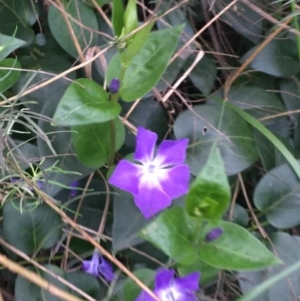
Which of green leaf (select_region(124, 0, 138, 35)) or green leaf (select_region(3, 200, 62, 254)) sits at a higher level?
green leaf (select_region(124, 0, 138, 35))

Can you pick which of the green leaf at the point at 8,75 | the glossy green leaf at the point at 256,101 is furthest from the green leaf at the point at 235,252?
the green leaf at the point at 8,75

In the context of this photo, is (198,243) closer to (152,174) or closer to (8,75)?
(152,174)

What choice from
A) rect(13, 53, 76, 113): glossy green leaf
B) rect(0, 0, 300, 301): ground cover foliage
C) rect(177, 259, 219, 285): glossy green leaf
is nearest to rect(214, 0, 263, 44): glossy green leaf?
rect(0, 0, 300, 301): ground cover foliage

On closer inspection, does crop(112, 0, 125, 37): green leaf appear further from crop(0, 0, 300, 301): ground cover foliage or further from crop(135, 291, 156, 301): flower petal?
crop(135, 291, 156, 301): flower petal

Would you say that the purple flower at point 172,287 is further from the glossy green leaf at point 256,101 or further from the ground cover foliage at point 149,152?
the glossy green leaf at point 256,101

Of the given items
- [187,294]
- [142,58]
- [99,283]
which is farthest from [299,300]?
[142,58]
